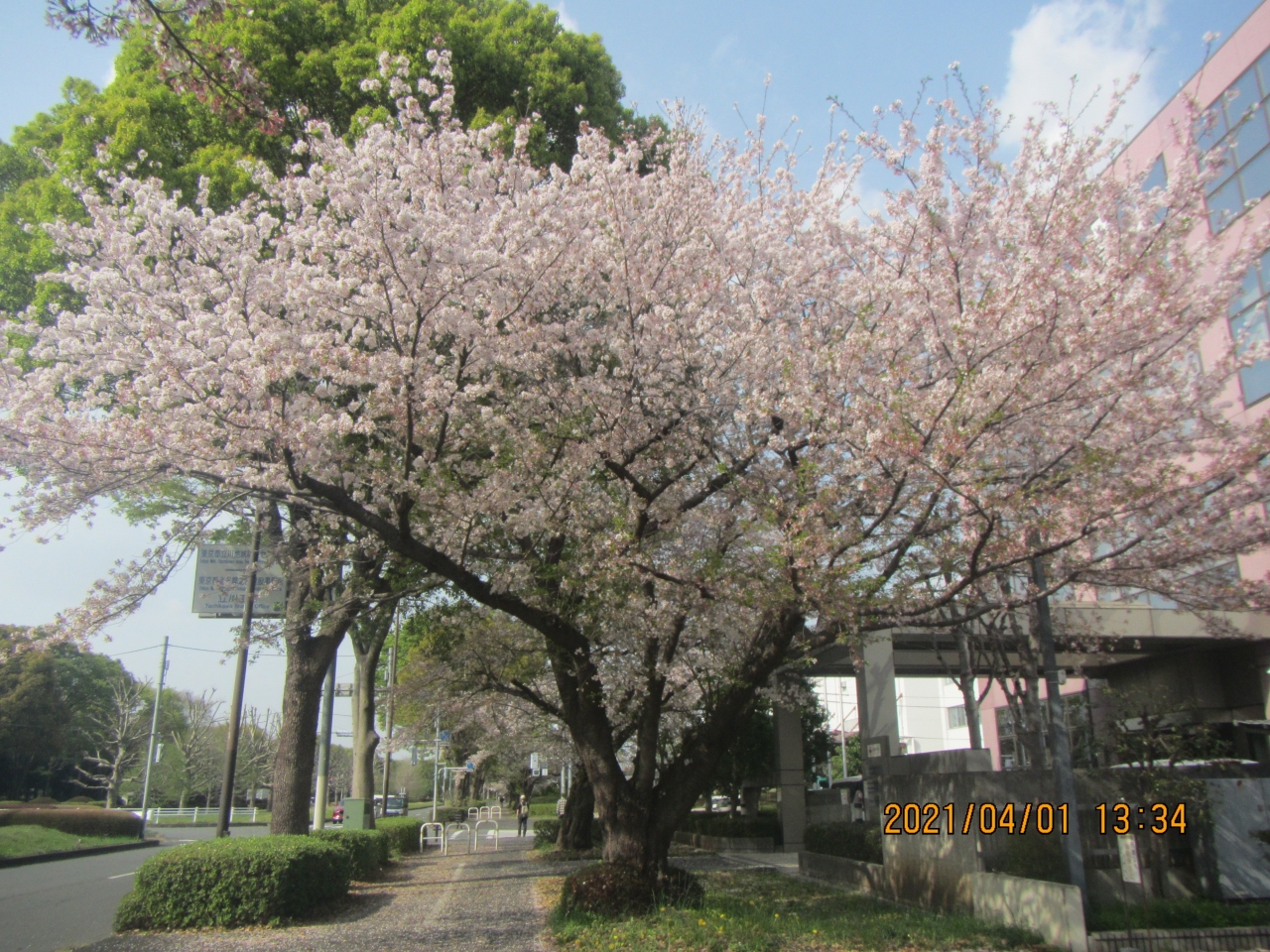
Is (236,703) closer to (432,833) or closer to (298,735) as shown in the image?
(298,735)

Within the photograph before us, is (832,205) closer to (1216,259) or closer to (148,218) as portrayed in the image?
(1216,259)

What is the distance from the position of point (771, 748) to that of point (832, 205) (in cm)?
1713

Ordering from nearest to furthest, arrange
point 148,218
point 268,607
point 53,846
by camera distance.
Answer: point 148,218 < point 268,607 < point 53,846

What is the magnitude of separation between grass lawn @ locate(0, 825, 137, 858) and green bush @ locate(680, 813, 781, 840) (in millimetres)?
15835

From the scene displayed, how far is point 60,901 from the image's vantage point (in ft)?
42.9

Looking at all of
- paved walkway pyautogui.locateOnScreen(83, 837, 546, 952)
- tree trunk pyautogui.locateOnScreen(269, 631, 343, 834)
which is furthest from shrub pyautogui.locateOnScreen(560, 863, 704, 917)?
tree trunk pyautogui.locateOnScreen(269, 631, 343, 834)

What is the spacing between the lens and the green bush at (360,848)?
1315 centimetres

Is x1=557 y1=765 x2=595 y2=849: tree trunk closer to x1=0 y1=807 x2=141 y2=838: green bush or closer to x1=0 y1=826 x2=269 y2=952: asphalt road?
x1=0 y1=826 x2=269 y2=952: asphalt road

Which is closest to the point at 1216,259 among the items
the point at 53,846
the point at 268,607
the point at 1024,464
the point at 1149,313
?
the point at 1149,313

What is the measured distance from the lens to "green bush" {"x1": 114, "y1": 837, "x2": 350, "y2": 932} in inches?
379

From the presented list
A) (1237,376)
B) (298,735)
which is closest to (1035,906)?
(298,735)

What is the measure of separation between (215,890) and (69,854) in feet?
54.1

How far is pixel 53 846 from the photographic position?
22.2 m

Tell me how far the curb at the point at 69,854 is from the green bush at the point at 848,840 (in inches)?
686
